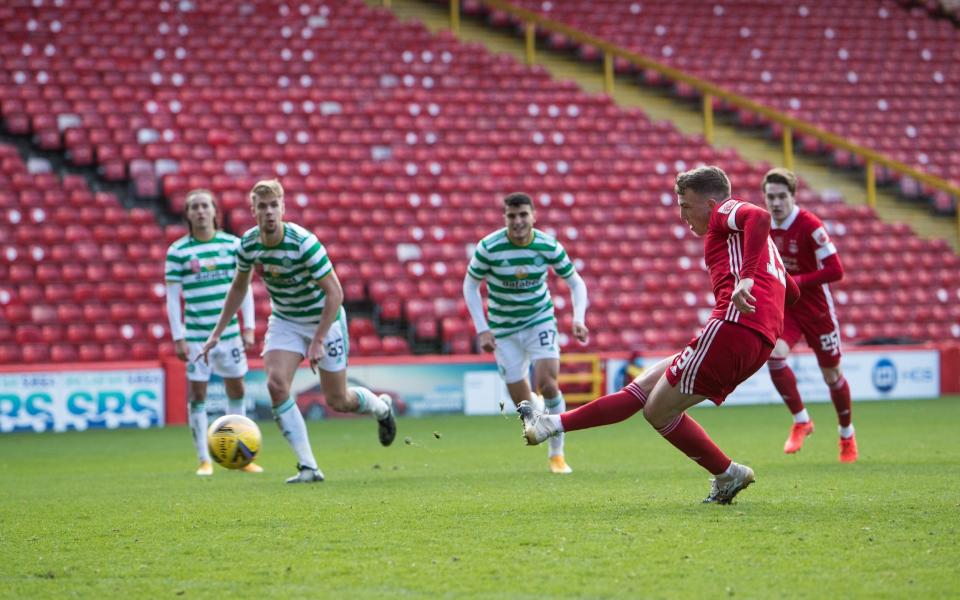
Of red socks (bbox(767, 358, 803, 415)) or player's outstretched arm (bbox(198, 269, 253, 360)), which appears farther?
red socks (bbox(767, 358, 803, 415))

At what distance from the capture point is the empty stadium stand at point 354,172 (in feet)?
63.4

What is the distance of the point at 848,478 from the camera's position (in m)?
8.73

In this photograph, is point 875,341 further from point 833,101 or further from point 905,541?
point 905,541

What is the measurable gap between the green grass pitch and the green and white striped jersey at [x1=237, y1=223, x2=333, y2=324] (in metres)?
1.31

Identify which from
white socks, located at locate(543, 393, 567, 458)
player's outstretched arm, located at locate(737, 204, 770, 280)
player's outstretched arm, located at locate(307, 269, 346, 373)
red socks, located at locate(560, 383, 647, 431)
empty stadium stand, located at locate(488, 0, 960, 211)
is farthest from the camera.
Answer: empty stadium stand, located at locate(488, 0, 960, 211)

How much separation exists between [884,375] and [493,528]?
47.9 ft

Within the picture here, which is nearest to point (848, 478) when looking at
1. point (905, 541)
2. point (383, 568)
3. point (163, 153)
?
point (905, 541)

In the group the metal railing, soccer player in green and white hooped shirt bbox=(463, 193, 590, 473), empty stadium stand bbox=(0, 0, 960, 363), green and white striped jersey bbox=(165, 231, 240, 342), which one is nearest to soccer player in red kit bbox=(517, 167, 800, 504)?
soccer player in green and white hooped shirt bbox=(463, 193, 590, 473)

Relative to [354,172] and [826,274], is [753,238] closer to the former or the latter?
[826,274]

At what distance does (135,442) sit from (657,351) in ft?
26.5

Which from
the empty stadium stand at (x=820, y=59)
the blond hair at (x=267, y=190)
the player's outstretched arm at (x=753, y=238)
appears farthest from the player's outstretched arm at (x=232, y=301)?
the empty stadium stand at (x=820, y=59)

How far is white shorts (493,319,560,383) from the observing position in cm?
1018

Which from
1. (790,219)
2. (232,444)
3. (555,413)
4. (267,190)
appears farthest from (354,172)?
(232,444)

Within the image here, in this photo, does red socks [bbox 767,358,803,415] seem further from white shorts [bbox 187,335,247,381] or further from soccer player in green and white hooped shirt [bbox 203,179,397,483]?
white shorts [bbox 187,335,247,381]
